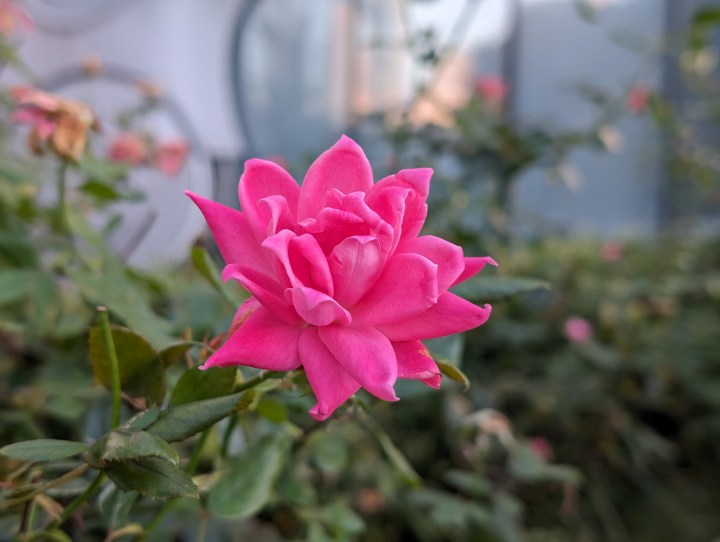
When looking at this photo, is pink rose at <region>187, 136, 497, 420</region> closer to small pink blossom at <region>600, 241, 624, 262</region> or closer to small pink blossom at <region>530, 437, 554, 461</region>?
small pink blossom at <region>530, 437, 554, 461</region>

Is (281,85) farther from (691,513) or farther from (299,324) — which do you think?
(299,324)

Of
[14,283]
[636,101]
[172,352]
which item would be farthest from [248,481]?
[636,101]

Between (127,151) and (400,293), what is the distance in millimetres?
801

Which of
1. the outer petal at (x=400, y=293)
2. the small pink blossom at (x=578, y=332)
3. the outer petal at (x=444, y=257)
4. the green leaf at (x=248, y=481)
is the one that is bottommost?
the small pink blossom at (x=578, y=332)

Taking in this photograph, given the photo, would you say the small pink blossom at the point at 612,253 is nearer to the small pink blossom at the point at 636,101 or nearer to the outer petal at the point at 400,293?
the small pink blossom at the point at 636,101

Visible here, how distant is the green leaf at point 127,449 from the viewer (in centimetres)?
19

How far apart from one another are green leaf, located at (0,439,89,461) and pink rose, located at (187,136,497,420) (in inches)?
2.8

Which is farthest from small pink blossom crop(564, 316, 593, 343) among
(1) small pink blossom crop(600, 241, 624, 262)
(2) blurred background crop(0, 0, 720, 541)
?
(1) small pink blossom crop(600, 241, 624, 262)

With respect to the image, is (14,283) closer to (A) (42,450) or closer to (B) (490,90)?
(A) (42,450)

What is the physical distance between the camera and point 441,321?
0.21 m

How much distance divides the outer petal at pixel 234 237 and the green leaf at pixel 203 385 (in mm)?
39

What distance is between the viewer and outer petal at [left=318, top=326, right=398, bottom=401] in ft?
0.61

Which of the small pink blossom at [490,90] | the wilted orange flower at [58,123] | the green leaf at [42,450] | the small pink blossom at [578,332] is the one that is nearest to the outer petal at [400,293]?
the green leaf at [42,450]

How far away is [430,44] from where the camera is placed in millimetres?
724
